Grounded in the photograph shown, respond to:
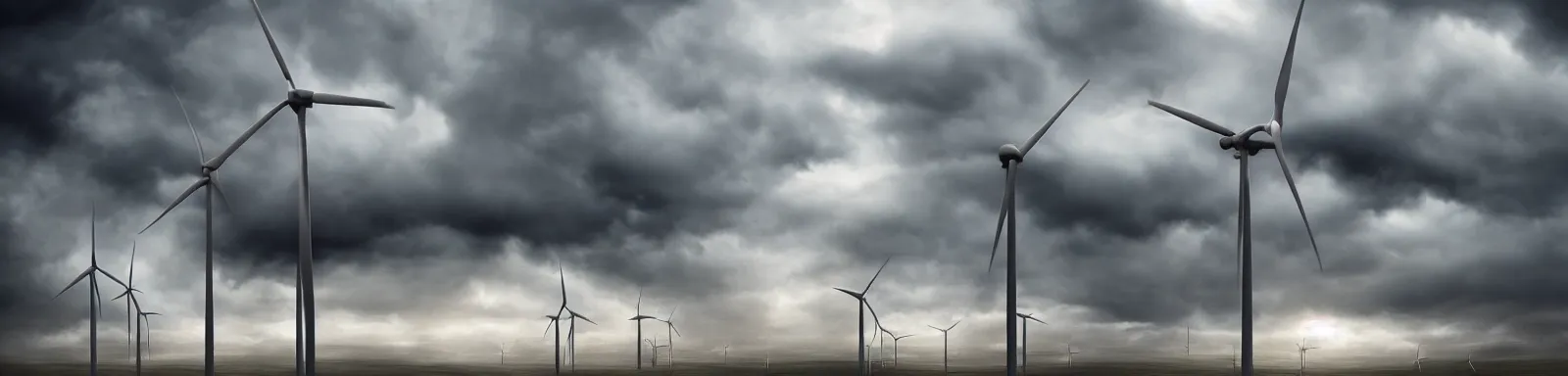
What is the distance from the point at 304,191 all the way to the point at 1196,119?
3922 cm

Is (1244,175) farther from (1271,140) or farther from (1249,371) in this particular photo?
(1249,371)

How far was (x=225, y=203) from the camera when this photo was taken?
6406 cm

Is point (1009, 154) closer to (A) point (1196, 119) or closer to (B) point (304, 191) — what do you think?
(A) point (1196, 119)

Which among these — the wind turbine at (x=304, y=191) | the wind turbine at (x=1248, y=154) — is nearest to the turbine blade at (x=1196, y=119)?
the wind turbine at (x=1248, y=154)

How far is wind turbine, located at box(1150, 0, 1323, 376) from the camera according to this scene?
49375 millimetres

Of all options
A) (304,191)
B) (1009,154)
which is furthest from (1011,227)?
(304,191)

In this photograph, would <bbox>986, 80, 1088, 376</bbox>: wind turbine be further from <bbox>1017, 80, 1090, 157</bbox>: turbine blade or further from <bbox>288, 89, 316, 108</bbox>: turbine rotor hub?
<bbox>288, 89, 316, 108</bbox>: turbine rotor hub

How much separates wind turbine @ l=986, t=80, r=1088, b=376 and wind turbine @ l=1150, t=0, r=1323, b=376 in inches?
242

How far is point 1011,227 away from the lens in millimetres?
54406

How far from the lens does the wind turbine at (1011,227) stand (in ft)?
167

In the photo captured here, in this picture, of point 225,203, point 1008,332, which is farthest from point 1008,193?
point 225,203

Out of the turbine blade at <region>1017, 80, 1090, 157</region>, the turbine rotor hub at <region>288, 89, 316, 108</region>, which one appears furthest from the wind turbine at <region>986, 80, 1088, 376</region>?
the turbine rotor hub at <region>288, 89, 316, 108</region>

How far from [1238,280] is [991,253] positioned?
14164mm

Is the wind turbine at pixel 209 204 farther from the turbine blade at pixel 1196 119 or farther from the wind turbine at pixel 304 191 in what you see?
the turbine blade at pixel 1196 119
